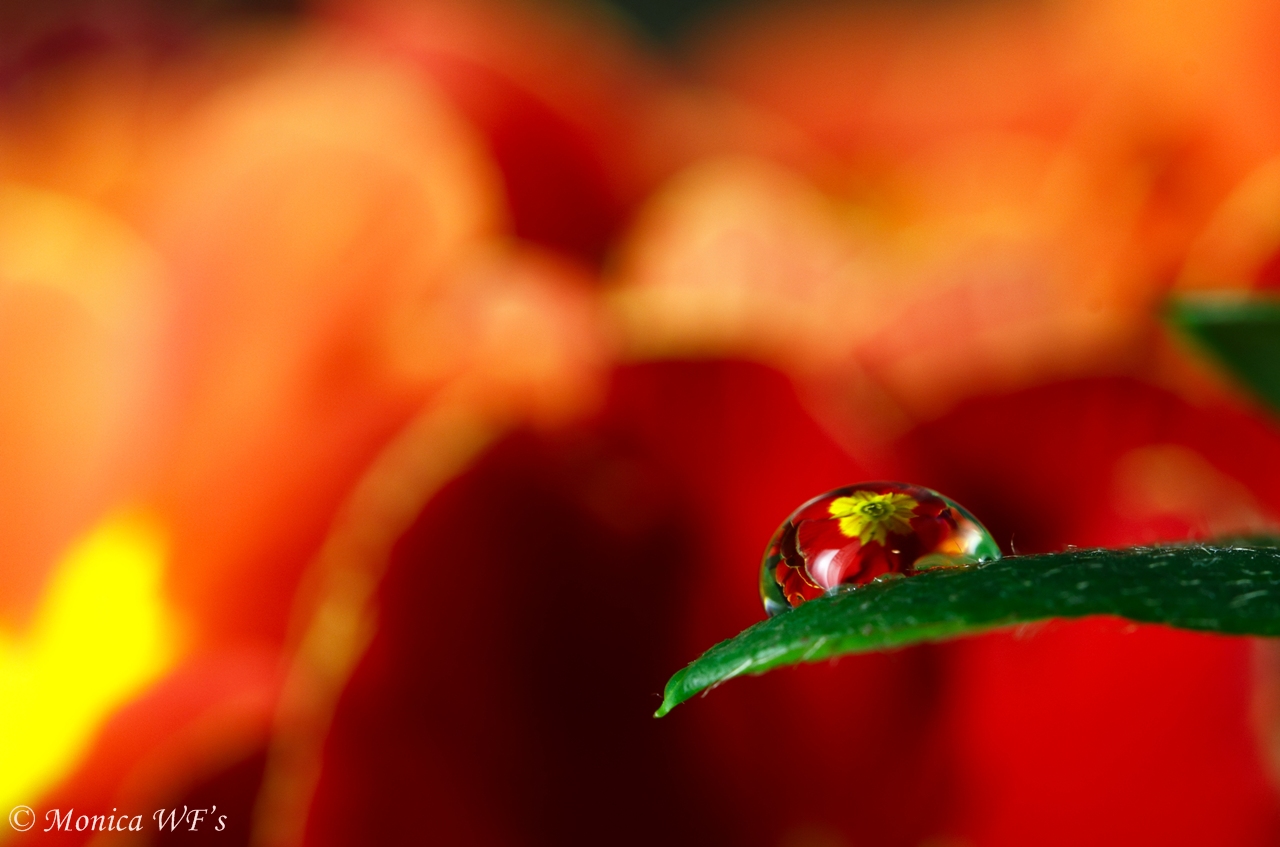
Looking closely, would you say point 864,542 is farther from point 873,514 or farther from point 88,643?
point 88,643

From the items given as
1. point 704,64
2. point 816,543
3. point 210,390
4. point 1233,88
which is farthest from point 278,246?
point 704,64

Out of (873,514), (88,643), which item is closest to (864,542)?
(873,514)

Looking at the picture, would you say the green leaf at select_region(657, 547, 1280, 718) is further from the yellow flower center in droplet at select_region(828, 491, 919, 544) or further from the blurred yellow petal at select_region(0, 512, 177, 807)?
the blurred yellow petal at select_region(0, 512, 177, 807)

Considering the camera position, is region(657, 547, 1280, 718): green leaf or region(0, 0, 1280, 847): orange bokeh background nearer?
region(657, 547, 1280, 718): green leaf

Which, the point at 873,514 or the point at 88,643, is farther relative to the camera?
the point at 88,643

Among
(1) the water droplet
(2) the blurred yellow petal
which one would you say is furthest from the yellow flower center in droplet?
(2) the blurred yellow petal

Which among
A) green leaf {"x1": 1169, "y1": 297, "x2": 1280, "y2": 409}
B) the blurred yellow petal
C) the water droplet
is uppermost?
the blurred yellow petal
